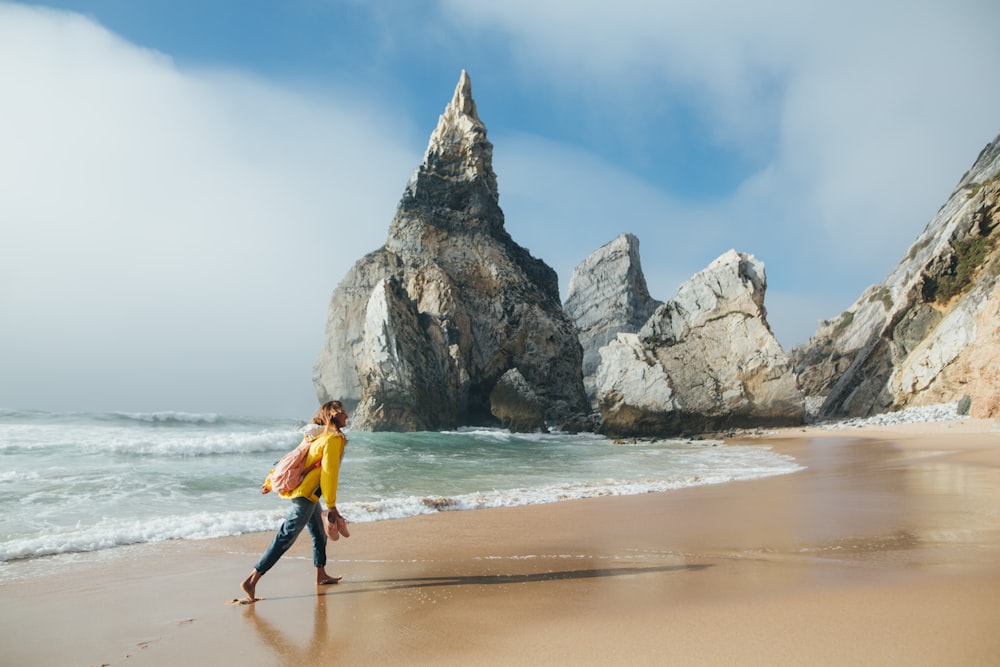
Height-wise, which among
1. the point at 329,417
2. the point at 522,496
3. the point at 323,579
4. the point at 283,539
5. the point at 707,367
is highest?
the point at 707,367

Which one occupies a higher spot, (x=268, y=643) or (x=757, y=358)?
(x=757, y=358)

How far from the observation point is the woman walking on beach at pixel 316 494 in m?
4.31

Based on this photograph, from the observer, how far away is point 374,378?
30.2 metres

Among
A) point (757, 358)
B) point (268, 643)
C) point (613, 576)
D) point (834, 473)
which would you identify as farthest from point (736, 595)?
point (757, 358)

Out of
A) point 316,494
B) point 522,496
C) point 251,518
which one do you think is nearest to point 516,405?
point 522,496

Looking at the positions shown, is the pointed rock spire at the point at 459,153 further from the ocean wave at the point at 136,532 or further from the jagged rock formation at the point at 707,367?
the ocean wave at the point at 136,532

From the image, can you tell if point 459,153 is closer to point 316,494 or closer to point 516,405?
point 516,405

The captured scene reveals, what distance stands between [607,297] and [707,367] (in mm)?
41709

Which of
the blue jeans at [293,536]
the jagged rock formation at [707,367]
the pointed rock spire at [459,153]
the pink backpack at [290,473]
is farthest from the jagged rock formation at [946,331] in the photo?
the pointed rock spire at [459,153]

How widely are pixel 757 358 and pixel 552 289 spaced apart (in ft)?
60.9

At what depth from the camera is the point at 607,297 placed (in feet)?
228

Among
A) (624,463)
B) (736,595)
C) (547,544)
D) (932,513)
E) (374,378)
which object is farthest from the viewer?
(374,378)

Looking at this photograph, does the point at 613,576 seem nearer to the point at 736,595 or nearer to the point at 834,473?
the point at 736,595

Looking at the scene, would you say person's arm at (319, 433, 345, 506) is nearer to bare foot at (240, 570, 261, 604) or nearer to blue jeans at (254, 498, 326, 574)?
blue jeans at (254, 498, 326, 574)
